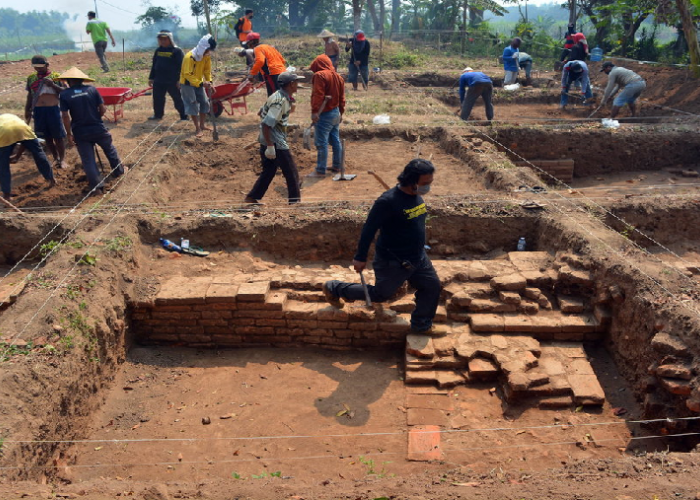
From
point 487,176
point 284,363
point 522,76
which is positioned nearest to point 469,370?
point 284,363

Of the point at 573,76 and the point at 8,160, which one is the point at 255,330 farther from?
the point at 573,76

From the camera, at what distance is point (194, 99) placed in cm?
970

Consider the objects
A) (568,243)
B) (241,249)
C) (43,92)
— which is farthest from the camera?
(43,92)

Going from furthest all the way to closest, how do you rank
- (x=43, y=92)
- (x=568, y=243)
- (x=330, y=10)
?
(x=330, y=10) → (x=43, y=92) → (x=568, y=243)

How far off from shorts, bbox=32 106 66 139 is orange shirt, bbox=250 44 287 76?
341 cm

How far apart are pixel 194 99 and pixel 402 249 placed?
6.56 metres

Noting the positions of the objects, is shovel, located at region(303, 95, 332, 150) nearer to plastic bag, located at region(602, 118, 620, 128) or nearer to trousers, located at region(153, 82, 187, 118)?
trousers, located at region(153, 82, 187, 118)

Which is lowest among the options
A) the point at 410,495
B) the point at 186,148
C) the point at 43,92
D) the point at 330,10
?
the point at 410,495

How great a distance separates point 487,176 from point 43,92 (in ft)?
21.5

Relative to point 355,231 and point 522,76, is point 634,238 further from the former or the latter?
point 522,76

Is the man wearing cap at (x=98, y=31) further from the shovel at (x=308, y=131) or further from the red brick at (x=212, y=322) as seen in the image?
the red brick at (x=212, y=322)

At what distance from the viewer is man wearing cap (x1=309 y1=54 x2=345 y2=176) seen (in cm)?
762

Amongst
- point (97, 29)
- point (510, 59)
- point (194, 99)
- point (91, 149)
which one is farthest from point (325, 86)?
point (97, 29)

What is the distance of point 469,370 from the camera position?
4.73 meters
